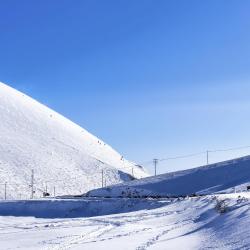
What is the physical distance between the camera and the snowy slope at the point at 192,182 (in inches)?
1347

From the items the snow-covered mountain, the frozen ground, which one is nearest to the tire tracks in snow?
the frozen ground

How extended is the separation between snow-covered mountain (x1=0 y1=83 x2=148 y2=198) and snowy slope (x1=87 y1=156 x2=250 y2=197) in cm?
1220

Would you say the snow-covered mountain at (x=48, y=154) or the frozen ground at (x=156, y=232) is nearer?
the frozen ground at (x=156, y=232)

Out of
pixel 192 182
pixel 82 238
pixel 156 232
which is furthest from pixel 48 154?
pixel 156 232

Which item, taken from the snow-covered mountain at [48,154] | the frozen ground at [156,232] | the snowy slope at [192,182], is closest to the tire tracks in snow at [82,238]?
the frozen ground at [156,232]

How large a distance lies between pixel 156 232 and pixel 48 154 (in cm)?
4326

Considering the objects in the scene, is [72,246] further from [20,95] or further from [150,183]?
[20,95]

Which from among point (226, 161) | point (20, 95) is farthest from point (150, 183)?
point (20, 95)

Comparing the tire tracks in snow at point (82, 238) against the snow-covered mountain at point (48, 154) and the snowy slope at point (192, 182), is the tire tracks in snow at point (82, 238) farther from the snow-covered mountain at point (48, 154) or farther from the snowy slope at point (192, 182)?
the snow-covered mountain at point (48, 154)

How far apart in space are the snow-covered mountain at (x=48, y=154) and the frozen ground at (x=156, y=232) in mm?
25916

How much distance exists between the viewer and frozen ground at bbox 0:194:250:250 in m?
13.4

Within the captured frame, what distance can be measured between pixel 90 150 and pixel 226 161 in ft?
87.8

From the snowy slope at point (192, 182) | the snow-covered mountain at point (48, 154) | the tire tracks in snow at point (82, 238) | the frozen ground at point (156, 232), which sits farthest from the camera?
the snow-covered mountain at point (48, 154)

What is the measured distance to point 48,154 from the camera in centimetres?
5878
